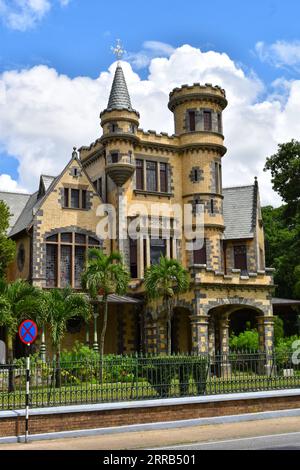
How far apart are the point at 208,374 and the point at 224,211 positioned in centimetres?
2575

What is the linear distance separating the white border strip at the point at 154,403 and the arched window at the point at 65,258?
18315 mm

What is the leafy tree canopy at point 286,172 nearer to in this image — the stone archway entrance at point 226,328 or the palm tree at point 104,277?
the stone archway entrance at point 226,328

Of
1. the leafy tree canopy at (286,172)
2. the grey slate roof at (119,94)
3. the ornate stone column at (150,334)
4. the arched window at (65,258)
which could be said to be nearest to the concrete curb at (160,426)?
the ornate stone column at (150,334)

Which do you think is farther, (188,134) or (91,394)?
(188,134)

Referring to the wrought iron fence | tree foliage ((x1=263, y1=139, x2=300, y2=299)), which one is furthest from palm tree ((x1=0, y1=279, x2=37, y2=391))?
tree foliage ((x1=263, y1=139, x2=300, y2=299))

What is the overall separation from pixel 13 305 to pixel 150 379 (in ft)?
26.8

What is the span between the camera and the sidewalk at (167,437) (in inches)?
604

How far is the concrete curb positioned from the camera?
54.0ft

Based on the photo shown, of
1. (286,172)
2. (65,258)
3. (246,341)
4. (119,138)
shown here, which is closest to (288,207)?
(286,172)

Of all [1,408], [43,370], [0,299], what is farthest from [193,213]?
[1,408]

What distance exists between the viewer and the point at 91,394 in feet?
60.2

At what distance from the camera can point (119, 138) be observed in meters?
39.1
